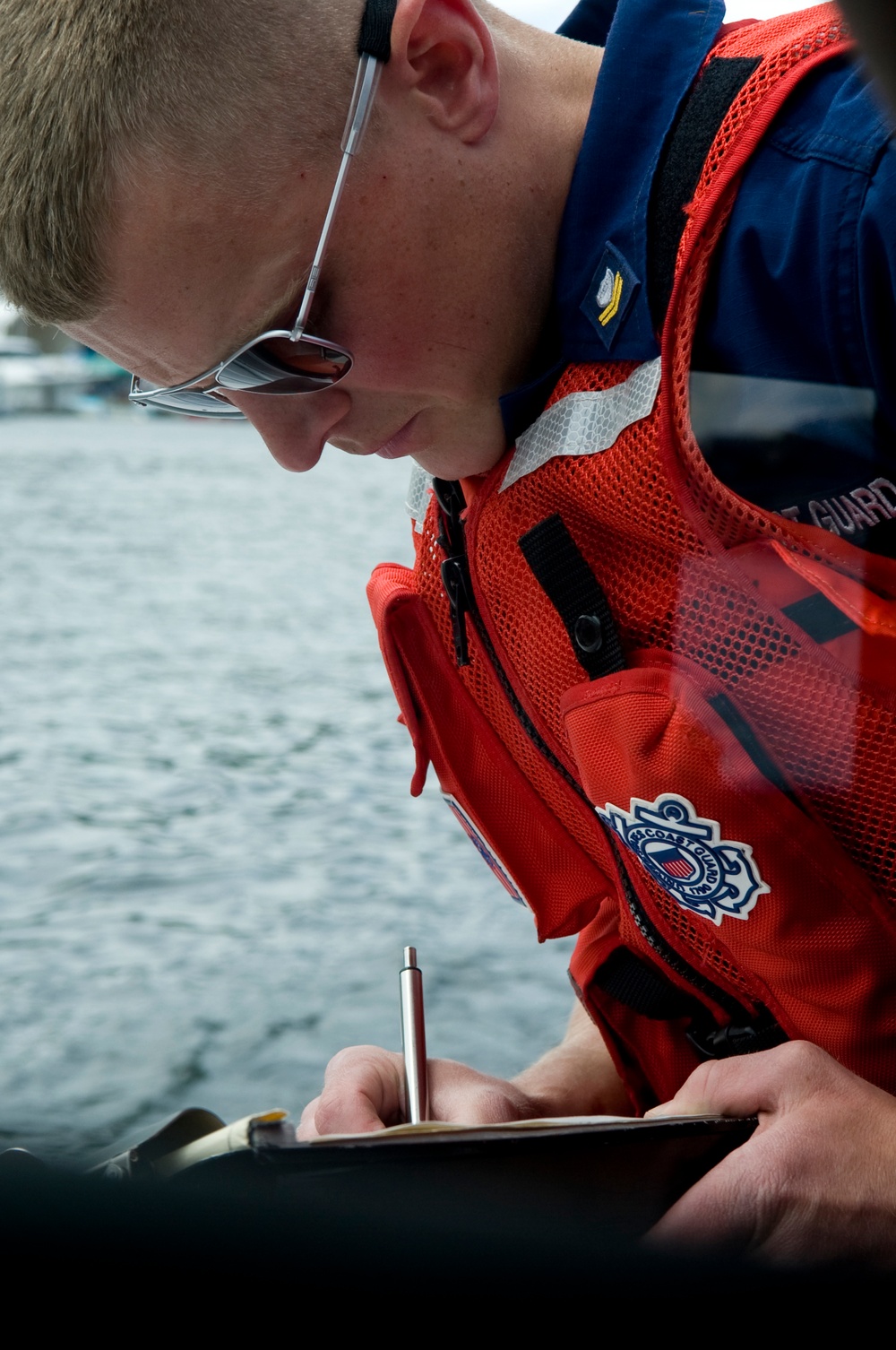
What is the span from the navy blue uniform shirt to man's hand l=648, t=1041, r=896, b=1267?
0.31 metres

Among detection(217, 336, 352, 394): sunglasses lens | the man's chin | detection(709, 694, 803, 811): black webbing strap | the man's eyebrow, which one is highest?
the man's eyebrow

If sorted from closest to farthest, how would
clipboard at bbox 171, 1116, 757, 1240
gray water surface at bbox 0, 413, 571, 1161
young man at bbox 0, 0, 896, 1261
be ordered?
clipboard at bbox 171, 1116, 757, 1240 → young man at bbox 0, 0, 896, 1261 → gray water surface at bbox 0, 413, 571, 1161

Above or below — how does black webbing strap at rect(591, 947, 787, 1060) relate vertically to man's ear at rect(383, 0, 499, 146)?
below

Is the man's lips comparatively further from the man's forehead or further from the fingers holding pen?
the fingers holding pen

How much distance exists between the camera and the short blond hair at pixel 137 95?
77cm

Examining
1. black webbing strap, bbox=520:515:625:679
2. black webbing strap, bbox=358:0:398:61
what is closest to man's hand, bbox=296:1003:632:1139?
black webbing strap, bbox=520:515:625:679

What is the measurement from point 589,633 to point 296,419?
0.83 ft

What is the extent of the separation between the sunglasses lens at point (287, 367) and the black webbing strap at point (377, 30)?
0.17 meters

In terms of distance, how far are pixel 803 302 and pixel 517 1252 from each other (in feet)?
1.93

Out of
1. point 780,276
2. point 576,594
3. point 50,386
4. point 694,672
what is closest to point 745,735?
point 694,672

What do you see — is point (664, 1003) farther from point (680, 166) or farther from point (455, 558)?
point (680, 166)

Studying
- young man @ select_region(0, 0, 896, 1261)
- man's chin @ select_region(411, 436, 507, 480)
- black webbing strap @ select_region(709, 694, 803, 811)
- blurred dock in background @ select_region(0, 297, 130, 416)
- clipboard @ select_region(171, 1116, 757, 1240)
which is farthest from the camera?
blurred dock in background @ select_region(0, 297, 130, 416)

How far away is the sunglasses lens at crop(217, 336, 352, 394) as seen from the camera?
0.87 m

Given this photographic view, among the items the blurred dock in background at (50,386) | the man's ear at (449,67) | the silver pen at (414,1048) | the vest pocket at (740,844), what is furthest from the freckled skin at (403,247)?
the blurred dock in background at (50,386)
